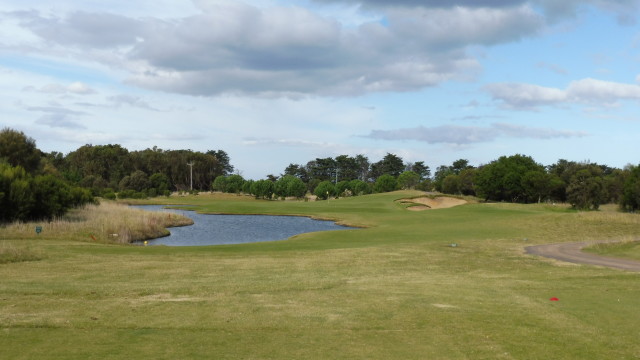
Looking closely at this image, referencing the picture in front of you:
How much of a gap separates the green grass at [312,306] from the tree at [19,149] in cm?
4338

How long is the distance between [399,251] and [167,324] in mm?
18936

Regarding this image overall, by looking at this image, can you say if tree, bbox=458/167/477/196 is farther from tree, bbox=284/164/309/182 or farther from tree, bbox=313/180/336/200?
tree, bbox=284/164/309/182

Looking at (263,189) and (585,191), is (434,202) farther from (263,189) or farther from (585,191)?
(263,189)

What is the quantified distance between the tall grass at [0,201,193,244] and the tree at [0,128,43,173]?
17.6 m

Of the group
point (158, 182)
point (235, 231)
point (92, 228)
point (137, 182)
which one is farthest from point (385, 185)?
point (92, 228)

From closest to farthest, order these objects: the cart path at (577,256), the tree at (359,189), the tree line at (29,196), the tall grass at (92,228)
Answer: the cart path at (577,256)
the tall grass at (92,228)
the tree line at (29,196)
the tree at (359,189)

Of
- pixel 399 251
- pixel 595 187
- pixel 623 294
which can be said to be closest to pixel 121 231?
pixel 399 251

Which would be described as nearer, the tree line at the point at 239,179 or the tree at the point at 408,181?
the tree line at the point at 239,179

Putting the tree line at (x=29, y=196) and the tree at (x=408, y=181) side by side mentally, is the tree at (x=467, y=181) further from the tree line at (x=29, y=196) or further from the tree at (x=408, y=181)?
the tree line at (x=29, y=196)

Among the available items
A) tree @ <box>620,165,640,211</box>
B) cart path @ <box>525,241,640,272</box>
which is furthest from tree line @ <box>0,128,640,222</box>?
cart path @ <box>525,241,640,272</box>

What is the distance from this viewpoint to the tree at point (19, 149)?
64.8m

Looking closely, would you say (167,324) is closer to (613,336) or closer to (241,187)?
A: (613,336)

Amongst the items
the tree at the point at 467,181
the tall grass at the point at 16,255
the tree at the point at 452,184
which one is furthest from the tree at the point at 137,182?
the tall grass at the point at 16,255

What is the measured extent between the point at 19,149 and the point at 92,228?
118ft
